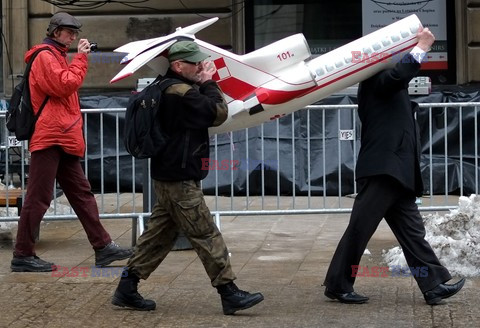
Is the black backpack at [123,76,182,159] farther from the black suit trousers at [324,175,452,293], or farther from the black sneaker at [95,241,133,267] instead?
the black sneaker at [95,241,133,267]

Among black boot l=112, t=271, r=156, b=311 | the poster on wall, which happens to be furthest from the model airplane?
the poster on wall

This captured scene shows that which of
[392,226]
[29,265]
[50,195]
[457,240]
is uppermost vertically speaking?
[50,195]

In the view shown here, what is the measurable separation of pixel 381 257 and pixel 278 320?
2.14 metres

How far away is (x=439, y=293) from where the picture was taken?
6.78 meters

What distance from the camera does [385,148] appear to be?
22.2 feet

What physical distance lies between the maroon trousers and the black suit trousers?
2118 millimetres

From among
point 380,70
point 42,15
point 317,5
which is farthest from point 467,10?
point 380,70

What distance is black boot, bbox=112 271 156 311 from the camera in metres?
6.78

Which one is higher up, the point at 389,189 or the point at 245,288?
the point at 389,189

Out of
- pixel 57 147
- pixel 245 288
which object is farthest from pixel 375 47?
pixel 57 147

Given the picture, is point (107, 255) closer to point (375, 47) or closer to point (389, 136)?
point (389, 136)

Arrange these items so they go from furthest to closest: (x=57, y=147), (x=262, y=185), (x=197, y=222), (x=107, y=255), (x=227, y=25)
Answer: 1. (x=227, y=25)
2. (x=262, y=185)
3. (x=107, y=255)
4. (x=57, y=147)
5. (x=197, y=222)

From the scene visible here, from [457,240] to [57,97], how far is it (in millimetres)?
3083

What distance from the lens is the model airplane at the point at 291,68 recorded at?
676cm
